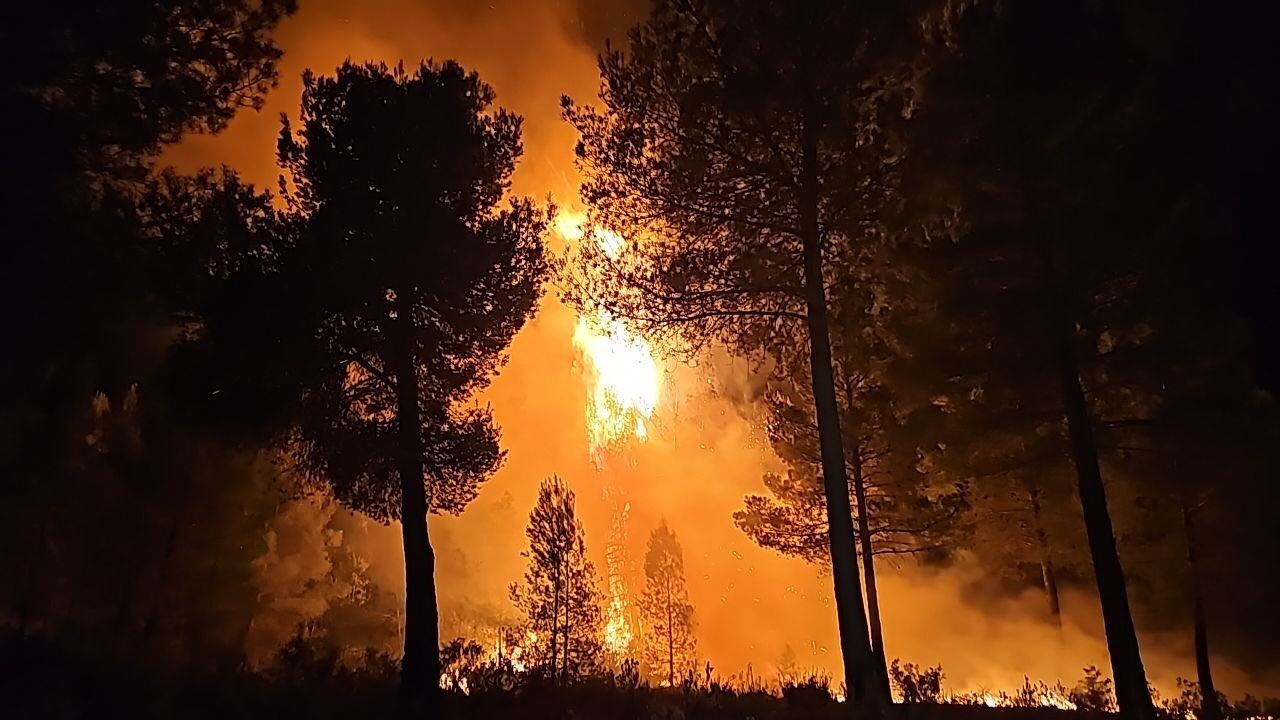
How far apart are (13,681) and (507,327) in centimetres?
756

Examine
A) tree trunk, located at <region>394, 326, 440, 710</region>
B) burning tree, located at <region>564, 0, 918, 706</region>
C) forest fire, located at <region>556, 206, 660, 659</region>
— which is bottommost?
tree trunk, located at <region>394, 326, 440, 710</region>

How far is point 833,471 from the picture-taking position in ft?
33.7

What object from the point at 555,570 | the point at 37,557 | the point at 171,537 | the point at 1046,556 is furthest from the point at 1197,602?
the point at 37,557

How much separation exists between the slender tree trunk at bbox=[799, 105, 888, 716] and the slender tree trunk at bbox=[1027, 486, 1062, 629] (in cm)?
548

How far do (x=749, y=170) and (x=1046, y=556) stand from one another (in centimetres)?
1548

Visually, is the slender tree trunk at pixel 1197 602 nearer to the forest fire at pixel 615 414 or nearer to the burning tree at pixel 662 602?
the burning tree at pixel 662 602

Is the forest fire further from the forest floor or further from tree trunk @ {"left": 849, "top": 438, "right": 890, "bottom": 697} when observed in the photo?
the forest floor

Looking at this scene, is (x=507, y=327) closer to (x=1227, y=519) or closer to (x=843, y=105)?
(x=843, y=105)

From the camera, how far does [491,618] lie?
3056 inches

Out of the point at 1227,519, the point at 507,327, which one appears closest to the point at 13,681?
the point at 507,327

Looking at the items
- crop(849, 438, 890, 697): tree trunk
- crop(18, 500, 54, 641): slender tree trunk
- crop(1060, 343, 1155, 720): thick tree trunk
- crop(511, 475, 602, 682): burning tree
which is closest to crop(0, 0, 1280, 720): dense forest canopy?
crop(1060, 343, 1155, 720): thick tree trunk

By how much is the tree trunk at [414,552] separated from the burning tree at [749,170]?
10.0 feet

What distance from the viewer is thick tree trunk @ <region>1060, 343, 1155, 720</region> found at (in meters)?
9.55

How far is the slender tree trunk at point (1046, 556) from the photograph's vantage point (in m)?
17.7
